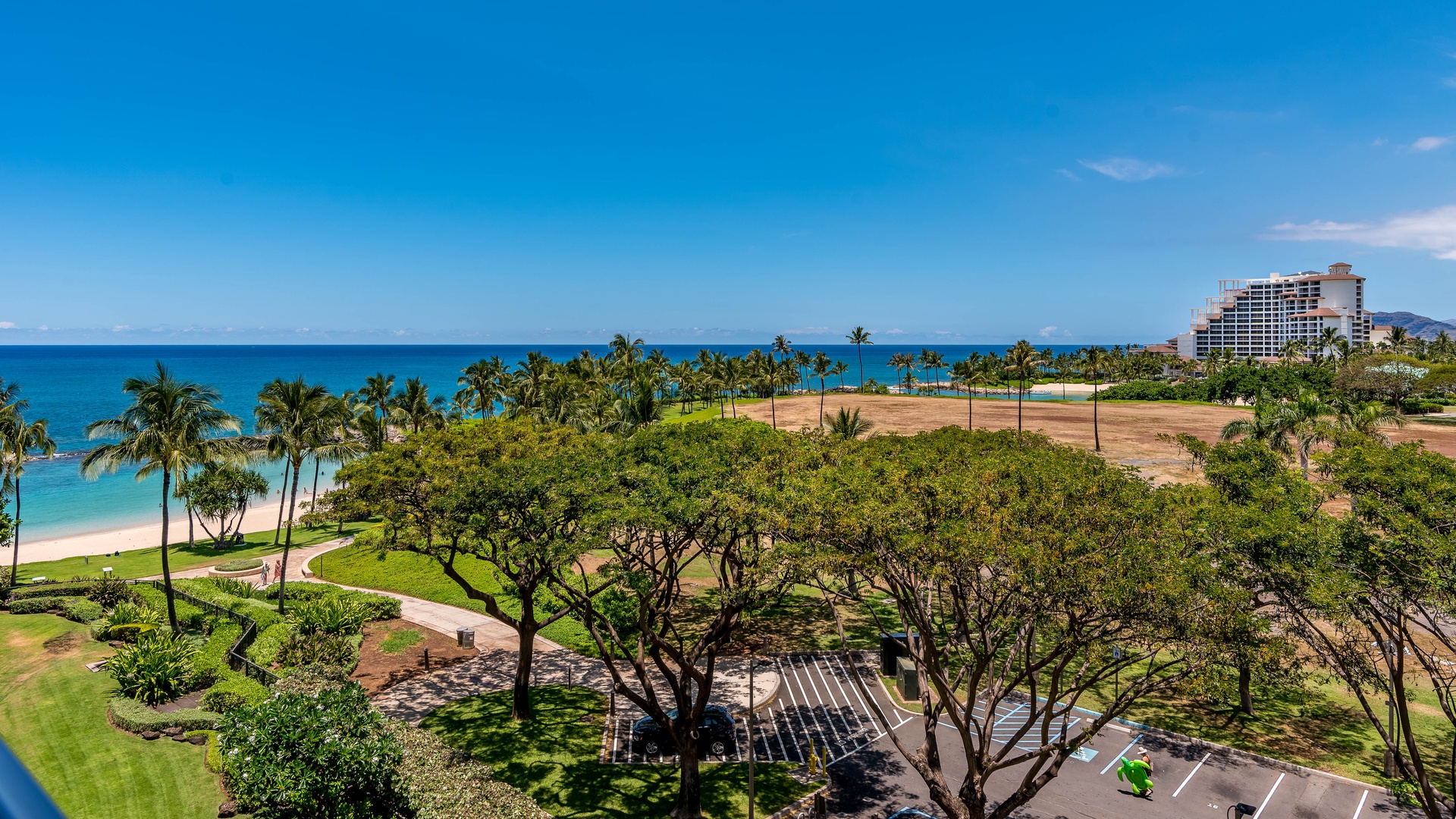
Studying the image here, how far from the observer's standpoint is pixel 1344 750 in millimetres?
24078

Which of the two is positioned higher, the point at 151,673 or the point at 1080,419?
the point at 1080,419

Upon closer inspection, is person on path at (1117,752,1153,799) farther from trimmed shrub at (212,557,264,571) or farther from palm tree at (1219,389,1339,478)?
trimmed shrub at (212,557,264,571)

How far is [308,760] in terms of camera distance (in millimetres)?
16859

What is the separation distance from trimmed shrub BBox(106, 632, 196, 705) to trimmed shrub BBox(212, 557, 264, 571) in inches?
756

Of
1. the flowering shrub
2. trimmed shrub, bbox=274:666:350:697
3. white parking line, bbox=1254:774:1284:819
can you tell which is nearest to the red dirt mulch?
trimmed shrub, bbox=274:666:350:697

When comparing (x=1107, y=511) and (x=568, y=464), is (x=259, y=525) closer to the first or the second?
(x=568, y=464)

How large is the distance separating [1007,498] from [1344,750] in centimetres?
1623

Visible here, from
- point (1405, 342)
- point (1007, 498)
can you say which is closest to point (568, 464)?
point (1007, 498)

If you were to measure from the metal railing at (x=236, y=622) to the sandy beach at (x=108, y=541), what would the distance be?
60.0ft

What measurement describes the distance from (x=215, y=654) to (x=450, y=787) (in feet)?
48.0

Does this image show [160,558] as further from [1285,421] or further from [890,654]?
[1285,421]

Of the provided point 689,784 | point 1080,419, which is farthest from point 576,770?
point 1080,419

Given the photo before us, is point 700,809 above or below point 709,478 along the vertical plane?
below

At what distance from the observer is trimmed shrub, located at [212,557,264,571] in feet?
144
